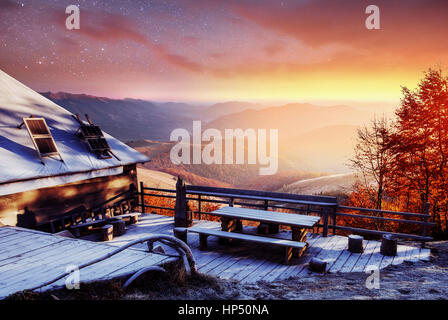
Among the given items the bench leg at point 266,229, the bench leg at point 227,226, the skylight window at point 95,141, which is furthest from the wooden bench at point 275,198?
the skylight window at point 95,141

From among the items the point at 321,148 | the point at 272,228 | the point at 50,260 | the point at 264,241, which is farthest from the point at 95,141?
the point at 321,148

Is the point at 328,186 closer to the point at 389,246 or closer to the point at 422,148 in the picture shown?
the point at 422,148

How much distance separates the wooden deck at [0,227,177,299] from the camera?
369 centimetres

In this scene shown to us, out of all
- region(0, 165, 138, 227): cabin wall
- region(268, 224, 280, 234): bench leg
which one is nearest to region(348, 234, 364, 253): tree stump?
region(268, 224, 280, 234): bench leg

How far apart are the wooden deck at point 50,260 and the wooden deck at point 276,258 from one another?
2.35m

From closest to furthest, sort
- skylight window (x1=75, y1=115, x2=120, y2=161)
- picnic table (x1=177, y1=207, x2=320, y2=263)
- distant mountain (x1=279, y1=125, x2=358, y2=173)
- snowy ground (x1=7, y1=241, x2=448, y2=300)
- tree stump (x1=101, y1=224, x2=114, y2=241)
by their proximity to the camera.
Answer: snowy ground (x1=7, y1=241, x2=448, y2=300) → picnic table (x1=177, y1=207, x2=320, y2=263) → tree stump (x1=101, y1=224, x2=114, y2=241) → skylight window (x1=75, y1=115, x2=120, y2=161) → distant mountain (x1=279, y1=125, x2=358, y2=173)

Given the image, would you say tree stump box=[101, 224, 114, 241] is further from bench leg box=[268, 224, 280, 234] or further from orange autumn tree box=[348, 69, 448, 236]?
orange autumn tree box=[348, 69, 448, 236]

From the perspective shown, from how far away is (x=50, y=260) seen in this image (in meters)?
4.51

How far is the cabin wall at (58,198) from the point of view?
7.54m

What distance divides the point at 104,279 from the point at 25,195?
5827 millimetres

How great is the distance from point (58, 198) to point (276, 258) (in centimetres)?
670

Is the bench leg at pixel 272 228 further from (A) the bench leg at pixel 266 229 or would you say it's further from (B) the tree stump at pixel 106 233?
(B) the tree stump at pixel 106 233

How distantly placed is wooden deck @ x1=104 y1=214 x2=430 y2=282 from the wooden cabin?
2304mm

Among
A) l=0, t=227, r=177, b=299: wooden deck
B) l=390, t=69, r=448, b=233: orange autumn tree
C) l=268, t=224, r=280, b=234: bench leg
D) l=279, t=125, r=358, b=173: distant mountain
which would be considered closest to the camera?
l=0, t=227, r=177, b=299: wooden deck
